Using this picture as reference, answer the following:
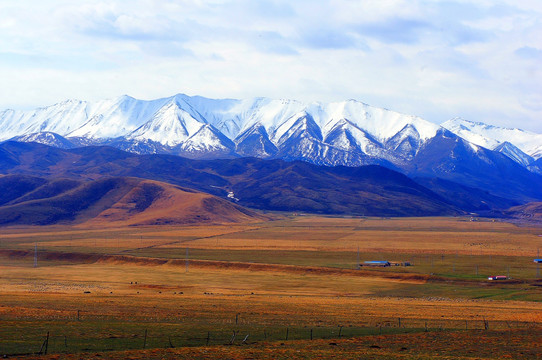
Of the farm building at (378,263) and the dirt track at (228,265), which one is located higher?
the farm building at (378,263)

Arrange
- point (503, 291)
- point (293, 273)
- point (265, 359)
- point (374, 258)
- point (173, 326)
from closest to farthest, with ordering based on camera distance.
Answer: point (265, 359), point (173, 326), point (503, 291), point (293, 273), point (374, 258)

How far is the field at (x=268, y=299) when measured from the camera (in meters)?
35.8

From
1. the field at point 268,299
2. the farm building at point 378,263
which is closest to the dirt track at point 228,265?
the field at point 268,299

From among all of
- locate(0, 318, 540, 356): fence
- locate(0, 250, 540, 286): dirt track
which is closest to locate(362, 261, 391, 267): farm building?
locate(0, 250, 540, 286): dirt track

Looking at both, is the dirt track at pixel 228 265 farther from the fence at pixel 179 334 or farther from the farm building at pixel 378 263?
the fence at pixel 179 334

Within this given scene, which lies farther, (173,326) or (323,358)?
(173,326)

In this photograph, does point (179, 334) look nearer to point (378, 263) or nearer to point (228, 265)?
point (228, 265)

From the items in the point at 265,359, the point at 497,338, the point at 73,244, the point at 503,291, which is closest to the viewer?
the point at 265,359

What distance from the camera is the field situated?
117 ft

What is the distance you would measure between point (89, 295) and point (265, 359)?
130ft

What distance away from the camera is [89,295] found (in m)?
66.4

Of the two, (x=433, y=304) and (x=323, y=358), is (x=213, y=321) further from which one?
(x=433, y=304)

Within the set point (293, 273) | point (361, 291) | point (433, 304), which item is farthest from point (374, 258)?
point (433, 304)

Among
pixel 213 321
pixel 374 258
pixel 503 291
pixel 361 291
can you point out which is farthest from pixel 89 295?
pixel 374 258
